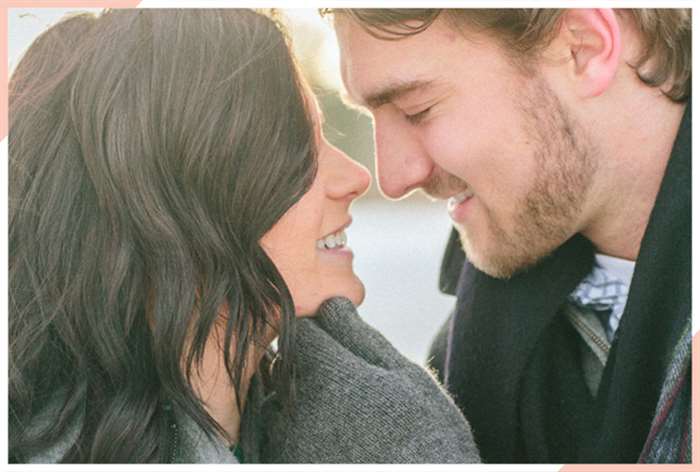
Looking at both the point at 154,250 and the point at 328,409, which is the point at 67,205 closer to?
the point at 154,250

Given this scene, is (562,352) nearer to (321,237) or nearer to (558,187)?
(558,187)

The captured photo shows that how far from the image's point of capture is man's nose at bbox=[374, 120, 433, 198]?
64.6 inches

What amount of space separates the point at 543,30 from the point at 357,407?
0.68m

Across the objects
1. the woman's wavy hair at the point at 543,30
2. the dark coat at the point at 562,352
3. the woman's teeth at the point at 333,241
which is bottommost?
the dark coat at the point at 562,352

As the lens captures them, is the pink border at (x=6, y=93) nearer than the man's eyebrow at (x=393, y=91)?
Yes

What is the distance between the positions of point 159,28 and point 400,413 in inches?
25.7

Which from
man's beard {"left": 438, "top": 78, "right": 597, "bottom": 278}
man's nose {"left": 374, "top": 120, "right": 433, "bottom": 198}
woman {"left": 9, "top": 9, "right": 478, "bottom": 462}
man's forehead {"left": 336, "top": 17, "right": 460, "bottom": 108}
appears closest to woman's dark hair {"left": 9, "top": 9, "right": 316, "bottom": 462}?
woman {"left": 9, "top": 9, "right": 478, "bottom": 462}

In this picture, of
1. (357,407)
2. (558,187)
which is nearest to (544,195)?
(558,187)

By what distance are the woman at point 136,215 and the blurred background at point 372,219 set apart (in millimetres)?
65

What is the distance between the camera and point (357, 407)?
54.2 inches

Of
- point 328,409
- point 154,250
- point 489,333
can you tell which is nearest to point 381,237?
point 489,333

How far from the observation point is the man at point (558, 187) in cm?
146

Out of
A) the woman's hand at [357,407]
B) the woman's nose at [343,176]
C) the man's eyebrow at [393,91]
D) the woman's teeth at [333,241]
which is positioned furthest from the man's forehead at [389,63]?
the woman's hand at [357,407]

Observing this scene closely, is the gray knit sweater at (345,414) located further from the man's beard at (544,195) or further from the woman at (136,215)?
the man's beard at (544,195)
